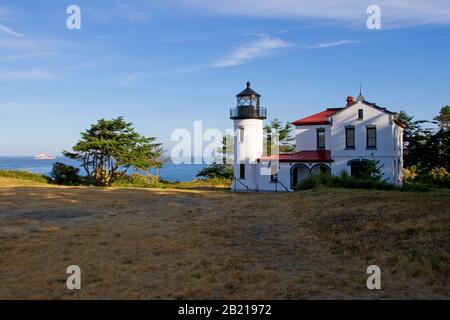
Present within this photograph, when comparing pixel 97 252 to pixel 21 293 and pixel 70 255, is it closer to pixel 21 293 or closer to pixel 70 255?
pixel 70 255

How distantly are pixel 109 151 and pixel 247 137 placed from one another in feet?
40.8

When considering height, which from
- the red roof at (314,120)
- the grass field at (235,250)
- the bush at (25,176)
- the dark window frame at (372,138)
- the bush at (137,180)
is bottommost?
the grass field at (235,250)

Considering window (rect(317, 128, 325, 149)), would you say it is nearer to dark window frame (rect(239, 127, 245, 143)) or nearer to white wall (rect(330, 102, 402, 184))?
white wall (rect(330, 102, 402, 184))

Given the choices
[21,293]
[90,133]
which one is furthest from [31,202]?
[90,133]

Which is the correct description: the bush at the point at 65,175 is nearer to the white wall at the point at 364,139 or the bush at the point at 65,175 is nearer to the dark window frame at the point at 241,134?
the dark window frame at the point at 241,134

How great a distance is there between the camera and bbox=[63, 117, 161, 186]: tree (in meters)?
34.9

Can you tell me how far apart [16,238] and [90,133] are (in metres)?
27.4

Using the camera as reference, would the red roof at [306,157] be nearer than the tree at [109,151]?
Yes

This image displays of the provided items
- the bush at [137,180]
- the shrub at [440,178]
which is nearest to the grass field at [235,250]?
the shrub at [440,178]

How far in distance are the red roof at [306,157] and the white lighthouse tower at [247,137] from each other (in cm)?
108

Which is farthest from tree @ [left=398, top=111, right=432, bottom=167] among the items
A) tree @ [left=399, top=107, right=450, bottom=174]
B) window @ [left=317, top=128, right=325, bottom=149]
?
window @ [left=317, top=128, right=325, bottom=149]

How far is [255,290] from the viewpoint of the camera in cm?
588

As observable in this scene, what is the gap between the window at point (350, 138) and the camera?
28484 mm

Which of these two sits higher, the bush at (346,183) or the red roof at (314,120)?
the red roof at (314,120)
